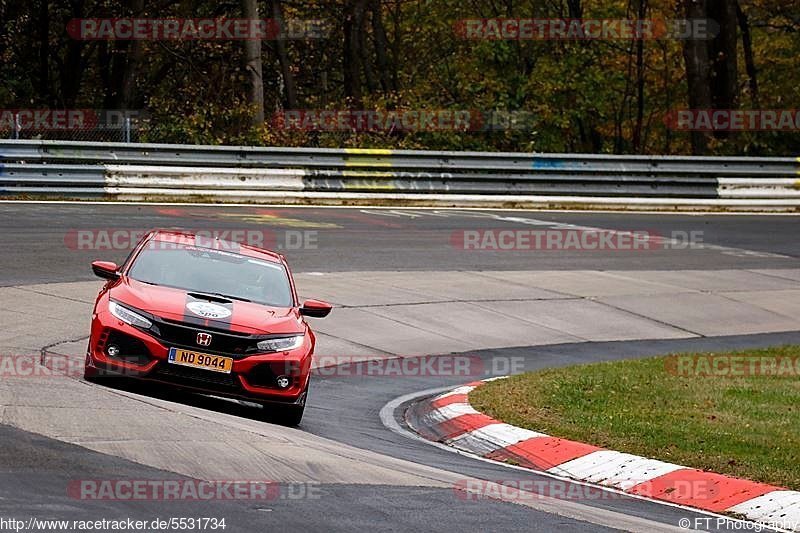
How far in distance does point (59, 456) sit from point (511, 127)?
89.4ft

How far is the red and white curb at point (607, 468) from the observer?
27.8ft

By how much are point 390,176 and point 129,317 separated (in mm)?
17832

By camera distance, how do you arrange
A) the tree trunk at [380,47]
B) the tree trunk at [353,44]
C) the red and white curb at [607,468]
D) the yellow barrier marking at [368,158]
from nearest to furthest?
the red and white curb at [607,468] < the yellow barrier marking at [368,158] < the tree trunk at [353,44] < the tree trunk at [380,47]

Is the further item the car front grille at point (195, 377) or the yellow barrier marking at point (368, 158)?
the yellow barrier marking at point (368, 158)

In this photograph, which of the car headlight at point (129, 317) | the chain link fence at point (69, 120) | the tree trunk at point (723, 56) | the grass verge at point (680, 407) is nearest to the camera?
the grass verge at point (680, 407)

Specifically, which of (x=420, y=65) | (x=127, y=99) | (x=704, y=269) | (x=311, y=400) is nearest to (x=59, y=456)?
(x=311, y=400)

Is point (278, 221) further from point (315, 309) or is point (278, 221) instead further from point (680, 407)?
point (680, 407)

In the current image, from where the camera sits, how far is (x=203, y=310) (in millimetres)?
11031

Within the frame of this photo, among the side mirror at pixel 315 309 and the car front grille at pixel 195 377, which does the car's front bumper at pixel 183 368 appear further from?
the side mirror at pixel 315 309

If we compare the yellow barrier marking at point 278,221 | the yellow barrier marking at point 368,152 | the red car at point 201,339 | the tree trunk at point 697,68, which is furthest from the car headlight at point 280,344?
the tree trunk at point 697,68

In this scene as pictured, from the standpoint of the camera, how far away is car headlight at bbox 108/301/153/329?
1083 cm

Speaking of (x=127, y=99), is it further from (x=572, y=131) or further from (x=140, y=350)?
(x=140, y=350)

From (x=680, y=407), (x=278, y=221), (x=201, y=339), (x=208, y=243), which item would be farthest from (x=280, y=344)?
(x=278, y=221)

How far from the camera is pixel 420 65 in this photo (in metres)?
45.6
